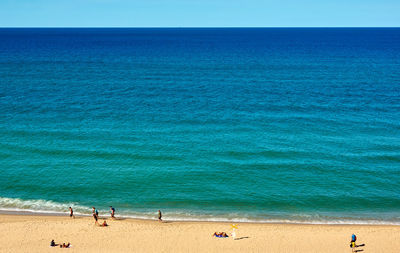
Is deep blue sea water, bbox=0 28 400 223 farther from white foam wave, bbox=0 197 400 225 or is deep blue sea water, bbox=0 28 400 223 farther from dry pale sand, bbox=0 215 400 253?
dry pale sand, bbox=0 215 400 253

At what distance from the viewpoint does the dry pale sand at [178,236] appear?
978 inches

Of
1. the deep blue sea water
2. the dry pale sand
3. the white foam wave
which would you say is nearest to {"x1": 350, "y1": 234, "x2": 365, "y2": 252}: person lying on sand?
the dry pale sand

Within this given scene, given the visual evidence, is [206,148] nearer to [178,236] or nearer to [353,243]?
[178,236]

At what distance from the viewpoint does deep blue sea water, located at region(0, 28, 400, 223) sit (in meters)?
31.2

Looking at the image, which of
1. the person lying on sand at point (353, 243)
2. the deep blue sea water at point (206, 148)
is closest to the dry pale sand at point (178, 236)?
the person lying on sand at point (353, 243)

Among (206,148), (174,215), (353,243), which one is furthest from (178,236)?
(206,148)

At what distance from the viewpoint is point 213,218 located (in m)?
29.2

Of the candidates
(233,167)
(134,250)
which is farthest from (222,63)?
(134,250)

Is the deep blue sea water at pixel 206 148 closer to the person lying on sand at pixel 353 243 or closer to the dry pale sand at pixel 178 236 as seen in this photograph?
the dry pale sand at pixel 178 236

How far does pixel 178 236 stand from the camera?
86.0 feet

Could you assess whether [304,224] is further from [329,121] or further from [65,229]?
[329,121]

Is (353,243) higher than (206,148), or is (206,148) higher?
(206,148)

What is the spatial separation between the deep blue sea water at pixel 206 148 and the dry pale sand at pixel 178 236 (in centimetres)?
190

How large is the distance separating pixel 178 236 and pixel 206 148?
1620 cm
